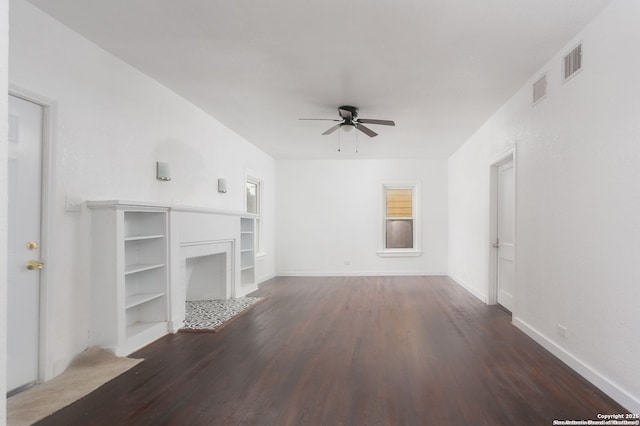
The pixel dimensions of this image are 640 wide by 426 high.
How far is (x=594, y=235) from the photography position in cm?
264

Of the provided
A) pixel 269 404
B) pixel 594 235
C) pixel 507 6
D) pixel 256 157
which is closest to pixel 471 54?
pixel 507 6

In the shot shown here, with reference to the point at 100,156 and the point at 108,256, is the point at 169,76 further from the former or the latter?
the point at 108,256

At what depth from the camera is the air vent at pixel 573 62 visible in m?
2.88

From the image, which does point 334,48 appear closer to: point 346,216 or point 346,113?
point 346,113

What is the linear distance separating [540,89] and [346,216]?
5.37m

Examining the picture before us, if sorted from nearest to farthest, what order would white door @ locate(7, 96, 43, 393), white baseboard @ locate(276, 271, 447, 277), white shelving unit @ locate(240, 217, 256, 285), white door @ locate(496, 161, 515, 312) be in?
white door @ locate(7, 96, 43, 393) < white door @ locate(496, 161, 515, 312) < white shelving unit @ locate(240, 217, 256, 285) < white baseboard @ locate(276, 271, 447, 277)

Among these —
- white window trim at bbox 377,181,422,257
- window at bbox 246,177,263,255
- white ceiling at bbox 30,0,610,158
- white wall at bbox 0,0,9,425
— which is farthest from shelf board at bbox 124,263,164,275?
white window trim at bbox 377,181,422,257

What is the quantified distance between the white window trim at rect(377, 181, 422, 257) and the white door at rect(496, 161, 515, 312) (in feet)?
10.6

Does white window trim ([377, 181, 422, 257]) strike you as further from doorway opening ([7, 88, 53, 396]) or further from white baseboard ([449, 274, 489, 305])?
doorway opening ([7, 88, 53, 396])

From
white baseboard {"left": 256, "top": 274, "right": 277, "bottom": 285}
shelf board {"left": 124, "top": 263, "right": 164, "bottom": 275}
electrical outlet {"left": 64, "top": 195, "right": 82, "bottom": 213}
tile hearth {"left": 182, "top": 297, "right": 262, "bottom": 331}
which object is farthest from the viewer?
white baseboard {"left": 256, "top": 274, "right": 277, "bottom": 285}

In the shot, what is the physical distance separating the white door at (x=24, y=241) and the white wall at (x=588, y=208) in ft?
13.2

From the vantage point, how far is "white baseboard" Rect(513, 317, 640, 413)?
2225mm

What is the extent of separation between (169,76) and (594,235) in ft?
13.5

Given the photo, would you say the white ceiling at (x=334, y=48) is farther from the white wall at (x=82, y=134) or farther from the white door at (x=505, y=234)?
the white door at (x=505, y=234)
